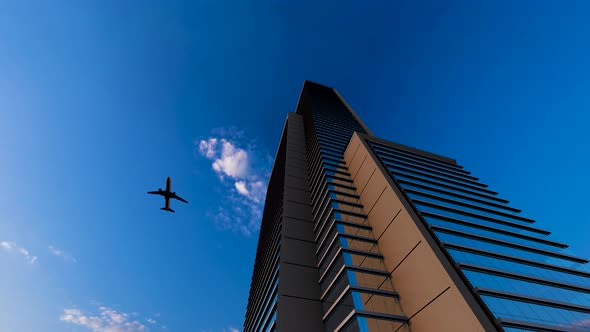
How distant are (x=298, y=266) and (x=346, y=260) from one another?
5418mm

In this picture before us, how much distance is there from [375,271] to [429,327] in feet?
14.7

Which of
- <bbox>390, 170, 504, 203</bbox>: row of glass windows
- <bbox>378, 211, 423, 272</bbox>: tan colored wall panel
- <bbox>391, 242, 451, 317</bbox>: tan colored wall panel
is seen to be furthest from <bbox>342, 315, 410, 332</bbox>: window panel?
<bbox>390, 170, 504, 203</bbox>: row of glass windows

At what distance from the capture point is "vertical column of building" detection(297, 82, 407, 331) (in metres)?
14.8

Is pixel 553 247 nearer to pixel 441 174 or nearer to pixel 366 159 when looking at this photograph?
pixel 441 174

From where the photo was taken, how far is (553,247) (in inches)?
883

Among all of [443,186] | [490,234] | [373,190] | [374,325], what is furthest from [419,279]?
[443,186]

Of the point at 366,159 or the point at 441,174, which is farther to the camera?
the point at 441,174

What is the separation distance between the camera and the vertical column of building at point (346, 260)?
48.5 feet

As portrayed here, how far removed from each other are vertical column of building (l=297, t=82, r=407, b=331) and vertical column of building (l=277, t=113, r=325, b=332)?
0.73 m

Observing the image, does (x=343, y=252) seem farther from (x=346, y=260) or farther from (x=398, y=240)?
(x=398, y=240)

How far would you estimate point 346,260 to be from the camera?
18125 mm

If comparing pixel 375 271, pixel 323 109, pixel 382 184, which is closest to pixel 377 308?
pixel 375 271

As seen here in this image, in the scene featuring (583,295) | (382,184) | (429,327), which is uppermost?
(382,184)

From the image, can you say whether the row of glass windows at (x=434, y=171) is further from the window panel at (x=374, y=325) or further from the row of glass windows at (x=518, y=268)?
the window panel at (x=374, y=325)
